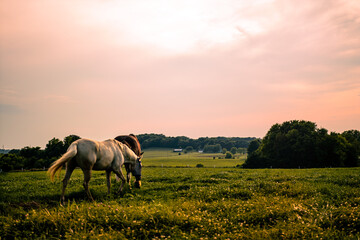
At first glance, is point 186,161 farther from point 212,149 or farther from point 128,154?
point 128,154

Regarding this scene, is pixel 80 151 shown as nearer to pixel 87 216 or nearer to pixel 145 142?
pixel 87 216

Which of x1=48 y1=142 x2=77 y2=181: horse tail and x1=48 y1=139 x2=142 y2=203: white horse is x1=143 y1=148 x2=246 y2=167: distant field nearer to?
x1=48 y1=139 x2=142 y2=203: white horse

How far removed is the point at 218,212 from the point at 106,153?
6073 mm

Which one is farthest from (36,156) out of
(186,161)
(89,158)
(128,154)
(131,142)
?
(186,161)

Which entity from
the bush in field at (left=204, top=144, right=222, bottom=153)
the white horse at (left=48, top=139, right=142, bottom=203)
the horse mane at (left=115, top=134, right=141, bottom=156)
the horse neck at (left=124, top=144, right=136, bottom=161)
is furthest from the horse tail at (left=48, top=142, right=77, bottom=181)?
the bush in field at (left=204, top=144, right=222, bottom=153)

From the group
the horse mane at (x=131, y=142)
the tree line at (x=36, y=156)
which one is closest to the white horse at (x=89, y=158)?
the horse mane at (x=131, y=142)

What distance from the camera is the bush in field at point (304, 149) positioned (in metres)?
61.7

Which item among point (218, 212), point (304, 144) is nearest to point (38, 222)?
point (218, 212)

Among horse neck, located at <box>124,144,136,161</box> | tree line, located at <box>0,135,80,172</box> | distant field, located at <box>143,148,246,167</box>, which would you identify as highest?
horse neck, located at <box>124,144,136,161</box>

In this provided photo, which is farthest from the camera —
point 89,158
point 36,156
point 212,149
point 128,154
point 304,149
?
point 212,149

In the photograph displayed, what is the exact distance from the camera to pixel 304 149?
61.5m

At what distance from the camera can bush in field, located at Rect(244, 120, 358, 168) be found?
6169cm

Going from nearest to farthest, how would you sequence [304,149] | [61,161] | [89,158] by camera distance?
1. [61,161]
2. [89,158]
3. [304,149]

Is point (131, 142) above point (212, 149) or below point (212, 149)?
above
